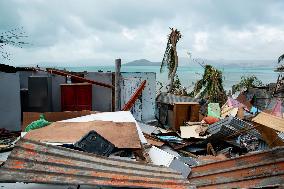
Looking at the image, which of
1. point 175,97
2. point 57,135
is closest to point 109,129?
point 57,135

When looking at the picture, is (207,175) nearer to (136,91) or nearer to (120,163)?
(120,163)

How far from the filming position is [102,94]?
45.3 feet

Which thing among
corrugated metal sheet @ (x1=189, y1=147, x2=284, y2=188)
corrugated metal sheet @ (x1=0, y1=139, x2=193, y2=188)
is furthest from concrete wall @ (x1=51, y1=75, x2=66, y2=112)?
corrugated metal sheet @ (x1=0, y1=139, x2=193, y2=188)

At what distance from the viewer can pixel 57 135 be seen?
6059 mm

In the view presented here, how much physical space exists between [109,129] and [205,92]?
17.8 m

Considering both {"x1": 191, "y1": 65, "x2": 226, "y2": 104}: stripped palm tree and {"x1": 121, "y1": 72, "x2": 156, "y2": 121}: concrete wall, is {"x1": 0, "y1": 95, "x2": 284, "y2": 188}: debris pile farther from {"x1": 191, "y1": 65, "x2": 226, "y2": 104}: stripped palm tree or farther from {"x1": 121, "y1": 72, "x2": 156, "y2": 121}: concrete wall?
{"x1": 191, "y1": 65, "x2": 226, "y2": 104}: stripped palm tree

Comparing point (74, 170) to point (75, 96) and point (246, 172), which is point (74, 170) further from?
point (75, 96)

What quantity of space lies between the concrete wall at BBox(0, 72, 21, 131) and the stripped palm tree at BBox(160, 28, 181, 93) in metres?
11.9

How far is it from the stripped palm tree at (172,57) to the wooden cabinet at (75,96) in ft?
32.7

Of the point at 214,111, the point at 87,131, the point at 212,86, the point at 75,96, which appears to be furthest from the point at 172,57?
the point at 87,131

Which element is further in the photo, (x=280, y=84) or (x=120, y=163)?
(x=280, y=84)

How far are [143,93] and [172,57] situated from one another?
26.3 feet

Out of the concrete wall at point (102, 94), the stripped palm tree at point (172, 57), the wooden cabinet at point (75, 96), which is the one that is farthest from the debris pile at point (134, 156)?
the stripped palm tree at point (172, 57)

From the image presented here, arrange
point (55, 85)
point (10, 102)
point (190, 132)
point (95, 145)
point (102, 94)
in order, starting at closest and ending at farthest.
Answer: point (95, 145), point (190, 132), point (10, 102), point (55, 85), point (102, 94)
